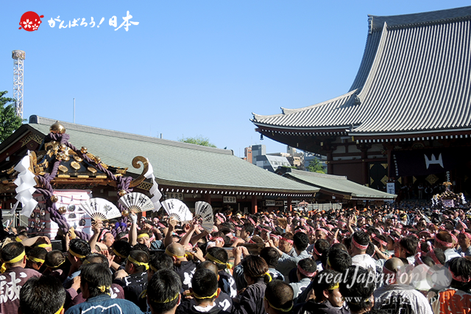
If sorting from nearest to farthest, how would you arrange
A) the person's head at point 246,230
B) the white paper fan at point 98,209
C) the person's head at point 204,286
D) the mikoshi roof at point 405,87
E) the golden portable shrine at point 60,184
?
the person's head at point 204,286 → the white paper fan at point 98,209 → the person's head at point 246,230 → the golden portable shrine at point 60,184 → the mikoshi roof at point 405,87

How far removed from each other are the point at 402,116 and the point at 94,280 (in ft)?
87.6

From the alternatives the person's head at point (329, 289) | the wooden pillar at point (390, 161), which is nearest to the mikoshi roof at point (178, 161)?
the wooden pillar at point (390, 161)

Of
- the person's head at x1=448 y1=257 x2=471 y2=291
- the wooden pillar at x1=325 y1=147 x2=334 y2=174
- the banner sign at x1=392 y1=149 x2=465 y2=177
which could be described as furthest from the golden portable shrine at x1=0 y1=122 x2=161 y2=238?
the wooden pillar at x1=325 y1=147 x2=334 y2=174

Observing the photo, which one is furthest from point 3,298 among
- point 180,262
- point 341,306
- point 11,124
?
point 11,124

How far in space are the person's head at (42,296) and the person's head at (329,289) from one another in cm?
197

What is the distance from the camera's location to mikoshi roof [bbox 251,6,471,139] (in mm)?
26323

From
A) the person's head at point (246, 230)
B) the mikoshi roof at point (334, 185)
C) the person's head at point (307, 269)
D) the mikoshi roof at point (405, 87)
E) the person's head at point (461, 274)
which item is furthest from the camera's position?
the mikoshi roof at point (405, 87)

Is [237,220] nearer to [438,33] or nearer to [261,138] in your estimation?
[261,138]

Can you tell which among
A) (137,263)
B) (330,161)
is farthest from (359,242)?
(330,161)

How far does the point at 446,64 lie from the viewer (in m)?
31.3

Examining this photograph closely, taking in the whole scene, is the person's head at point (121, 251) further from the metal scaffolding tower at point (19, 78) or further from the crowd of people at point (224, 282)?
the metal scaffolding tower at point (19, 78)

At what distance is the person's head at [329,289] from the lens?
3559 millimetres

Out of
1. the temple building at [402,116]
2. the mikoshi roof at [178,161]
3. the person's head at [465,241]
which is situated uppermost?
the temple building at [402,116]

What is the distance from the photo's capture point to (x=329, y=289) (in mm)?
3568
